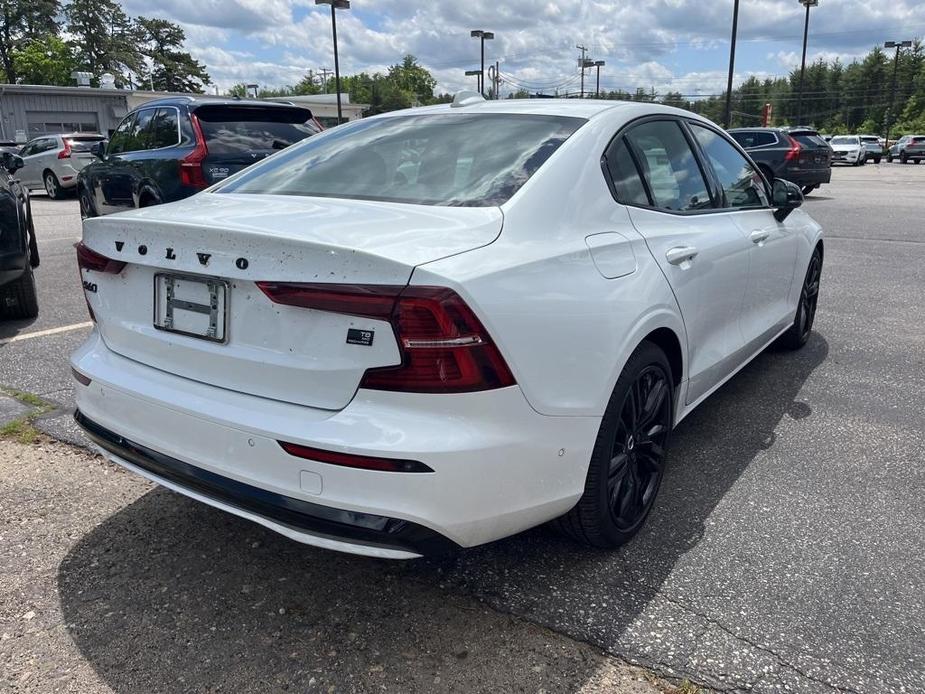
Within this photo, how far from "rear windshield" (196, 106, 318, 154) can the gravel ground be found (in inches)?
226

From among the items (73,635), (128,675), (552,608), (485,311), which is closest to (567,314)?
(485,311)

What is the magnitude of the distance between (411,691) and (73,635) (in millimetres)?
1070

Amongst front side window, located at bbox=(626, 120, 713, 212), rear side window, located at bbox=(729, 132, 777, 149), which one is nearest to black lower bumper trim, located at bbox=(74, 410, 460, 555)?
front side window, located at bbox=(626, 120, 713, 212)

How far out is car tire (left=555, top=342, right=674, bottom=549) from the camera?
8.12ft

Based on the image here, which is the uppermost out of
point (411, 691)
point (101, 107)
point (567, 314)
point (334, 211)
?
point (101, 107)

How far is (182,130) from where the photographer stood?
26.3 ft

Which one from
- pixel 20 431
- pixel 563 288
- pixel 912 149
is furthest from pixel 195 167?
pixel 912 149

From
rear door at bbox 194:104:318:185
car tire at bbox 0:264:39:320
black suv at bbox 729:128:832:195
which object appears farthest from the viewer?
black suv at bbox 729:128:832:195

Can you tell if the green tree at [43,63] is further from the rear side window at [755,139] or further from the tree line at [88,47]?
the rear side window at [755,139]

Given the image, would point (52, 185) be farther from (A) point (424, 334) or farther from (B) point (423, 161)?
(A) point (424, 334)

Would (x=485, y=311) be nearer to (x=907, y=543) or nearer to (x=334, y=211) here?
(x=334, y=211)

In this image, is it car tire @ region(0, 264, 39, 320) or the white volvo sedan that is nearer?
the white volvo sedan

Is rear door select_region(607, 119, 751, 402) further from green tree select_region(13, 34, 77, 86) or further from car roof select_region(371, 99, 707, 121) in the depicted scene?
green tree select_region(13, 34, 77, 86)

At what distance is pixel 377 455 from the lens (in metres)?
1.93
